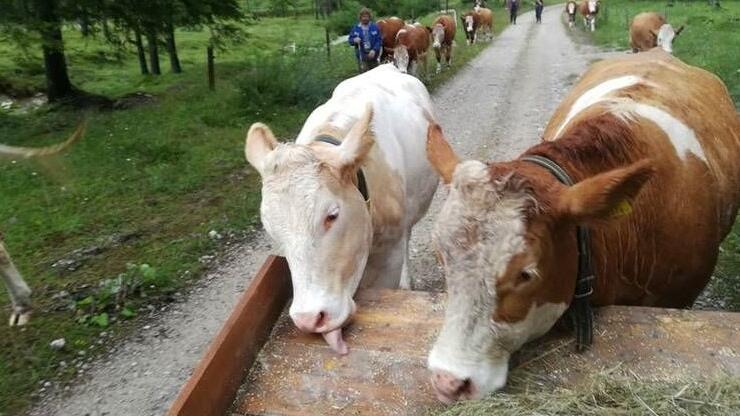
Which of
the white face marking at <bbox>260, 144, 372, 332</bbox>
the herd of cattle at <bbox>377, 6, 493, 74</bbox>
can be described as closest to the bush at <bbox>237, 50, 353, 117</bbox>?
the herd of cattle at <bbox>377, 6, 493, 74</bbox>

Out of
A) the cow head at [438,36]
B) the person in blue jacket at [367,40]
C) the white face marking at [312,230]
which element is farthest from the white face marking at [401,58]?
the white face marking at [312,230]

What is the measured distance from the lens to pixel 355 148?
3.17 metres

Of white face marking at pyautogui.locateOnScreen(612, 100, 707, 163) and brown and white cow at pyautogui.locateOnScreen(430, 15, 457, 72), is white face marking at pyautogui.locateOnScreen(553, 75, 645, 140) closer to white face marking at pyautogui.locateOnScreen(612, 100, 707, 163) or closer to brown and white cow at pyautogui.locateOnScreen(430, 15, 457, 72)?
white face marking at pyautogui.locateOnScreen(612, 100, 707, 163)

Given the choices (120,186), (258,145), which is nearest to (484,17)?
(120,186)

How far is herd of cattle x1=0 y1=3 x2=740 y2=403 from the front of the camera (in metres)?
2.06

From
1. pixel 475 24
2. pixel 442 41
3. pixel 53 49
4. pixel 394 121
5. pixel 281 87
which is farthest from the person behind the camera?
pixel 475 24

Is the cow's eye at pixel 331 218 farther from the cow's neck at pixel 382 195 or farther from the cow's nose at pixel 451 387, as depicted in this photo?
the cow's nose at pixel 451 387

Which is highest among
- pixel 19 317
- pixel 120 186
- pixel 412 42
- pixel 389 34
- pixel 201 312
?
pixel 389 34

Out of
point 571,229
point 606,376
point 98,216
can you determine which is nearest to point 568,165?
point 571,229

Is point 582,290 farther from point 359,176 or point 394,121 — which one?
point 394,121

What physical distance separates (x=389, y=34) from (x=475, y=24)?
10.4 meters

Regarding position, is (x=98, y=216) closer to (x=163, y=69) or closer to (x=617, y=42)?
(x=163, y=69)

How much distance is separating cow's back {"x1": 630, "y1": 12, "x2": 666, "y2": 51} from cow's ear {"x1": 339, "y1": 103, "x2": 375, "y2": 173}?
1663 centimetres

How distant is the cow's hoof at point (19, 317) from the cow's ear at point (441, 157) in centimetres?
424
